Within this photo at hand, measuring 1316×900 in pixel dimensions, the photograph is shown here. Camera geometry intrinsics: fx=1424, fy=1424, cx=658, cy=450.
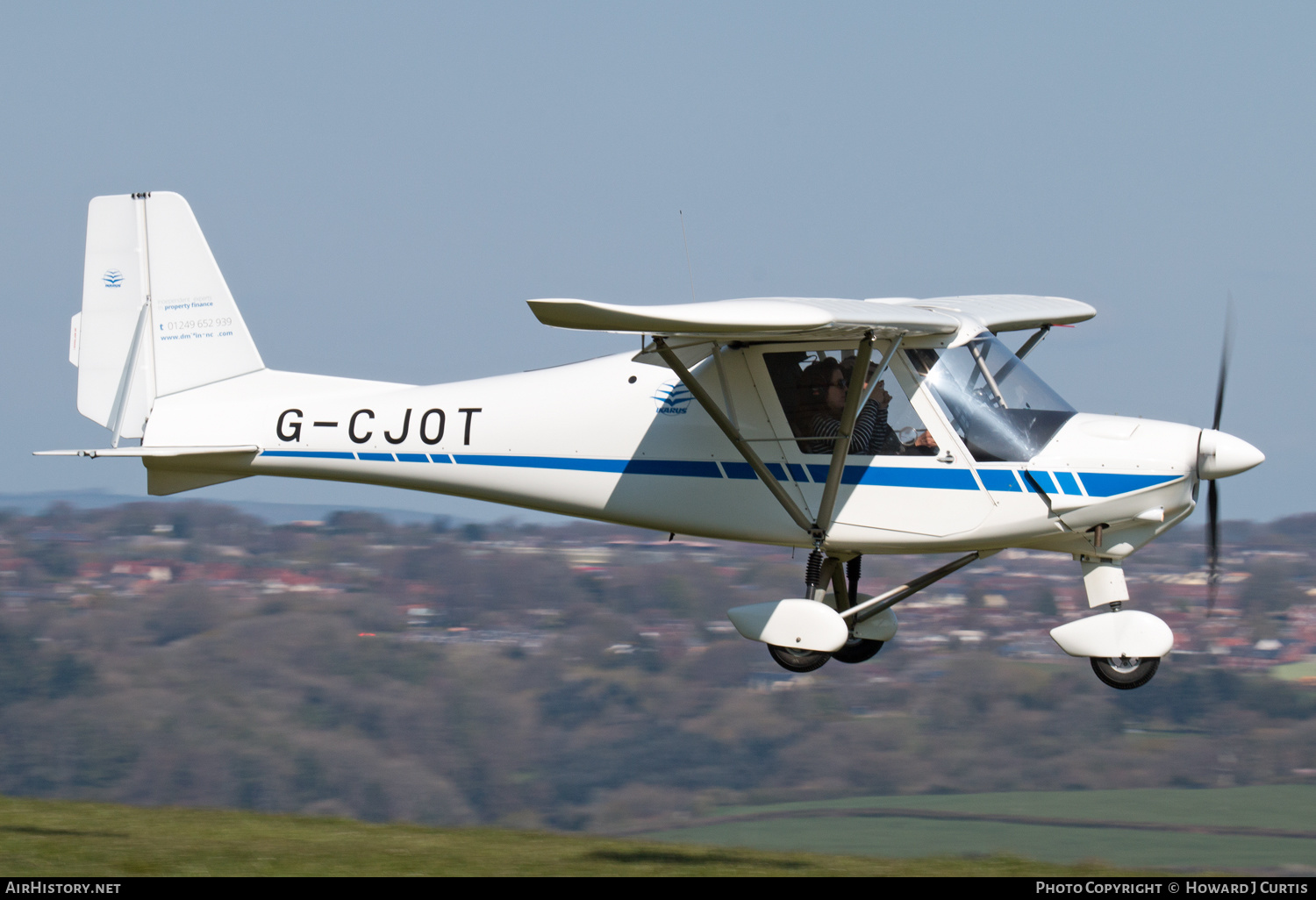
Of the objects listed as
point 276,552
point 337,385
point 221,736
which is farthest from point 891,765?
point 337,385

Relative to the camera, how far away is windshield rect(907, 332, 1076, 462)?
33.7 ft

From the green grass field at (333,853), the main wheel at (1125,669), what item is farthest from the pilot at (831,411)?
the green grass field at (333,853)

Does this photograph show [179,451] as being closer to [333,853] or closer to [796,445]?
[333,853]

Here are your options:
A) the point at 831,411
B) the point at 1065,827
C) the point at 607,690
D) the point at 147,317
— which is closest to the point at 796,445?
the point at 831,411

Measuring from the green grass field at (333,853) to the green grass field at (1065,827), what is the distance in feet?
93.0

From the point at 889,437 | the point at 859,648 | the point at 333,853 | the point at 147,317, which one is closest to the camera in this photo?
the point at 889,437

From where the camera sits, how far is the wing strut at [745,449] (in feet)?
33.8

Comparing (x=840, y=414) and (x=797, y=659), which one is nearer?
(x=840, y=414)

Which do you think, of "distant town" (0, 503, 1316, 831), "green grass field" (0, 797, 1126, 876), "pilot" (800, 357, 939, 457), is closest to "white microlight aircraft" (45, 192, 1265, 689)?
"pilot" (800, 357, 939, 457)

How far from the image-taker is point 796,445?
10664mm

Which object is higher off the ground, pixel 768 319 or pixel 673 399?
pixel 768 319

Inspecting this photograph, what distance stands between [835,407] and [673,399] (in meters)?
1.32

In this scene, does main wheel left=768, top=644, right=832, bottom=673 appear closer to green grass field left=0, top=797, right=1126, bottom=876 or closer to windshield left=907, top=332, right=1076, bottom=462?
green grass field left=0, top=797, right=1126, bottom=876

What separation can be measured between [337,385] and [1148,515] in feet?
22.4
